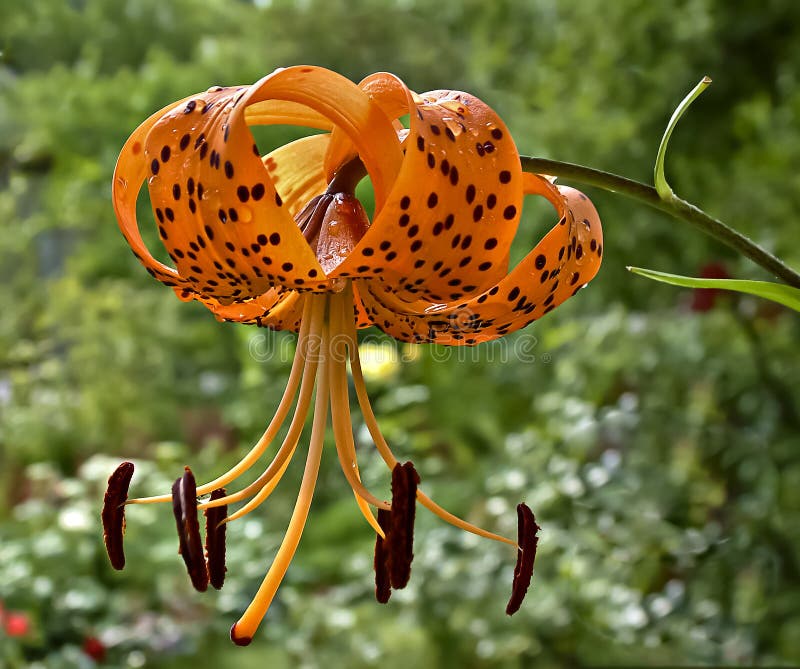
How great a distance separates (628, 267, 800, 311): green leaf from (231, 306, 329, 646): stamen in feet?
0.95

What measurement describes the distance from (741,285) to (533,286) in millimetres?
172

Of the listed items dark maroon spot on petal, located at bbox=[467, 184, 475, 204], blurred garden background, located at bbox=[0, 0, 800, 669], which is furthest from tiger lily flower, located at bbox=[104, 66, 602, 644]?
blurred garden background, located at bbox=[0, 0, 800, 669]

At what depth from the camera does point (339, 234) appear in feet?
2.27

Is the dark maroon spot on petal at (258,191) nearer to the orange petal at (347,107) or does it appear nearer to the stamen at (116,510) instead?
the orange petal at (347,107)

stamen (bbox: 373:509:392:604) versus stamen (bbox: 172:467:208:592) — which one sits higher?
stamen (bbox: 172:467:208:592)

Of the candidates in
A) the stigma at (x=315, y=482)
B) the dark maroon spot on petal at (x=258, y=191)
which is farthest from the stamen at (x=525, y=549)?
the dark maroon spot on petal at (x=258, y=191)

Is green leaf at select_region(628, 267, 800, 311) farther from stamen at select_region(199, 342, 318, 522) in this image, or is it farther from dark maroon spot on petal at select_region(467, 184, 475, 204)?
stamen at select_region(199, 342, 318, 522)

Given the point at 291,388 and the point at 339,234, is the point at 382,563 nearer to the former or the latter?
the point at 291,388

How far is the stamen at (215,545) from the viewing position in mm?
732

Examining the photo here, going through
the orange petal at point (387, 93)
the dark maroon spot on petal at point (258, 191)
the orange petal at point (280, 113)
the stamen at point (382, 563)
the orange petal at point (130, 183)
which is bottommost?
the stamen at point (382, 563)

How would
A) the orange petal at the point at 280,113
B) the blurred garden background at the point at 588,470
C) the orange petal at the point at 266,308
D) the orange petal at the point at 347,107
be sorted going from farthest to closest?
the blurred garden background at the point at 588,470 < the orange petal at the point at 266,308 < the orange petal at the point at 280,113 < the orange petal at the point at 347,107

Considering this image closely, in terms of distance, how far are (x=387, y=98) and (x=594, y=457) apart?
2297 millimetres

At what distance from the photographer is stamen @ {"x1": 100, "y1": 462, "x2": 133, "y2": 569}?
2.32 feet

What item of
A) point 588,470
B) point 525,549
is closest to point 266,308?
point 525,549
